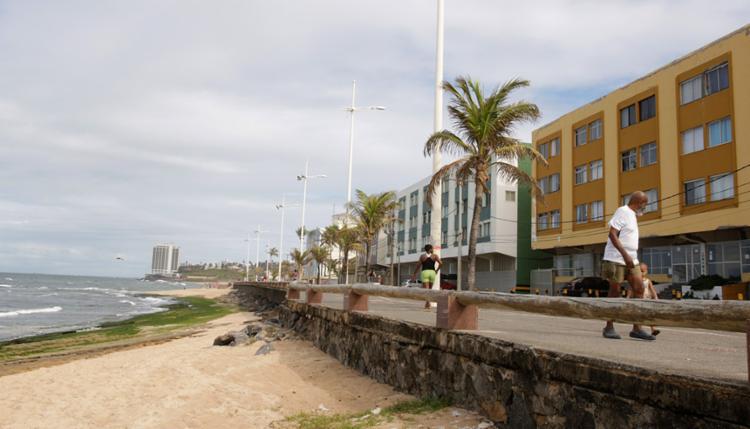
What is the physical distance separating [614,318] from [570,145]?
117 feet

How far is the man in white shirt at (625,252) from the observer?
6.41m

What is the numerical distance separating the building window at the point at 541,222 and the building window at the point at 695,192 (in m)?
12.5

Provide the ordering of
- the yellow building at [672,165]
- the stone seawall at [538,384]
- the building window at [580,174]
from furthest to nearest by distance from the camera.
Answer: the building window at [580,174] < the yellow building at [672,165] < the stone seawall at [538,384]

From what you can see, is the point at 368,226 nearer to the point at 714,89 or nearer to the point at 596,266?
the point at 596,266

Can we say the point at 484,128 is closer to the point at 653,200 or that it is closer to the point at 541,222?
the point at 653,200

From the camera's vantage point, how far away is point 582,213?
3634cm

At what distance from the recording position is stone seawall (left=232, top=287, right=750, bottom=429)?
10.8ft

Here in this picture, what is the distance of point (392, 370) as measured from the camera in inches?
298

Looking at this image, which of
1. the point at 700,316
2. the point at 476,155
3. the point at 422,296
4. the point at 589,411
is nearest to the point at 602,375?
the point at 589,411

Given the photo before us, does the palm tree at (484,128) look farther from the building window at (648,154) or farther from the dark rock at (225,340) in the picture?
the building window at (648,154)

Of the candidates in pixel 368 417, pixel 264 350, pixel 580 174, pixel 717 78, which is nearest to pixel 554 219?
pixel 580 174

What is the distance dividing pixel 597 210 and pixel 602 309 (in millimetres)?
33008

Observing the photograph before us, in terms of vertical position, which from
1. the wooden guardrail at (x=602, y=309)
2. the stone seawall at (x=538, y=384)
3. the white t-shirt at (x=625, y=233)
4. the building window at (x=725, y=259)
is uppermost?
the building window at (x=725, y=259)

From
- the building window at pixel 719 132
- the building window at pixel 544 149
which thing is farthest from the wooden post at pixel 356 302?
the building window at pixel 544 149
